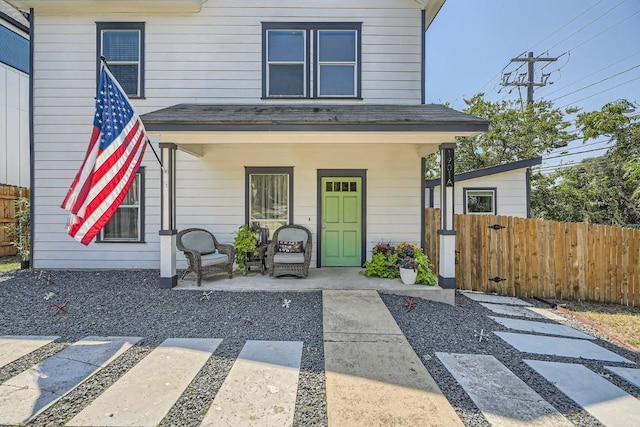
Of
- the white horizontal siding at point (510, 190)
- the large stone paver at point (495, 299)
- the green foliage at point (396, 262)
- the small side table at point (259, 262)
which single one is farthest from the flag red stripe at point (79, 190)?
the white horizontal siding at point (510, 190)

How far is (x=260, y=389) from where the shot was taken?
2.78 metres

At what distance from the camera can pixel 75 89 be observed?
23.9 feet

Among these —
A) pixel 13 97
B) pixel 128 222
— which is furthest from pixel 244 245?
pixel 13 97

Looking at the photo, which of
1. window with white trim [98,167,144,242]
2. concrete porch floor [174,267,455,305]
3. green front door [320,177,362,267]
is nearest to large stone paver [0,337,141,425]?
concrete porch floor [174,267,455,305]

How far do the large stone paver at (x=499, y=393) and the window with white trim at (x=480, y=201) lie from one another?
23.2 ft

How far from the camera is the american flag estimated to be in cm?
403

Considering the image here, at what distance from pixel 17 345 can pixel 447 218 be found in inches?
249

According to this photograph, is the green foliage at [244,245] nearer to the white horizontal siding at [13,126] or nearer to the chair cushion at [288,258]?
the chair cushion at [288,258]

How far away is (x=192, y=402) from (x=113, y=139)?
11.9 ft

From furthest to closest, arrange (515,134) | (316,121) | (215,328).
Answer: (515,134) < (316,121) < (215,328)

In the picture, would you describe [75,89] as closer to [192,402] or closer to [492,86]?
[192,402]

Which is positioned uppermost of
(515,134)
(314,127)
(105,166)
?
(515,134)

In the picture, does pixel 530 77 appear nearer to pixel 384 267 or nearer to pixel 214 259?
pixel 384 267

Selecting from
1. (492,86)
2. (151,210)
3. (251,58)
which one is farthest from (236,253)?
(492,86)
